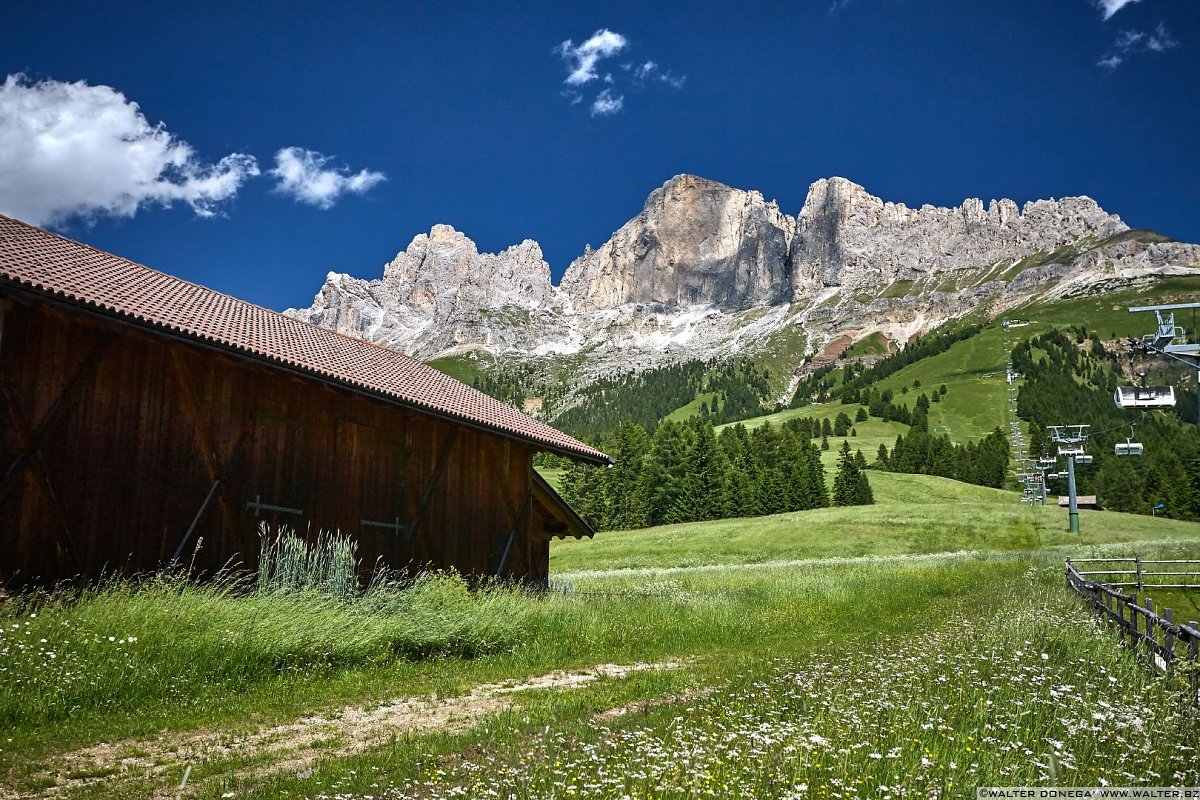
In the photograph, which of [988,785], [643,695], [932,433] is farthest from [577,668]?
[932,433]

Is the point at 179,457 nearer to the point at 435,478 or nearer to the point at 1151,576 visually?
the point at 435,478

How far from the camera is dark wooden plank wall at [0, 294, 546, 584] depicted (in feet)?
40.1

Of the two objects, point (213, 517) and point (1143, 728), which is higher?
point (213, 517)

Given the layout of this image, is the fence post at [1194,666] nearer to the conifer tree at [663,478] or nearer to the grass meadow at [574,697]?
the grass meadow at [574,697]

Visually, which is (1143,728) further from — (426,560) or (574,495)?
(574,495)

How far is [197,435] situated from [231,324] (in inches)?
115

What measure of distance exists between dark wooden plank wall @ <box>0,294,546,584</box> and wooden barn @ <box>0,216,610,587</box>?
3 centimetres

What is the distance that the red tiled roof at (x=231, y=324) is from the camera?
12930mm

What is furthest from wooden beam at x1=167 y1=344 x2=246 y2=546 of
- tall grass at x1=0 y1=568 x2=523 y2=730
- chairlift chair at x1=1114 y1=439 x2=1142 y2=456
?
chairlift chair at x1=1114 y1=439 x2=1142 y2=456

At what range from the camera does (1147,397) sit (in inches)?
1452

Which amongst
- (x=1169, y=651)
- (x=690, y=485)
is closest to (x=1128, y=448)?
(x=1169, y=651)

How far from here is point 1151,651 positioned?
11.3 metres

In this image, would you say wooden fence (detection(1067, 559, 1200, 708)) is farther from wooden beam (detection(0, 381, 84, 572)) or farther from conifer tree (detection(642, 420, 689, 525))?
conifer tree (detection(642, 420, 689, 525))

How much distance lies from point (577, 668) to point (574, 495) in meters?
85.8
